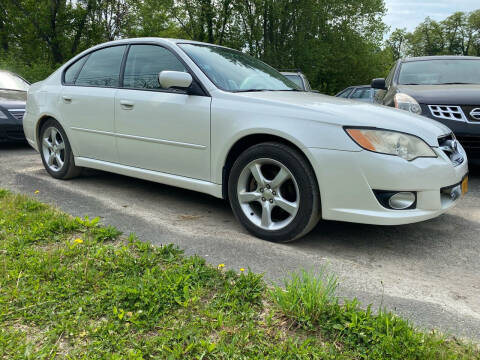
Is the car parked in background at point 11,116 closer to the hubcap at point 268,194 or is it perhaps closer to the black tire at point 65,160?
the black tire at point 65,160

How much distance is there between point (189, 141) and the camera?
356 centimetres

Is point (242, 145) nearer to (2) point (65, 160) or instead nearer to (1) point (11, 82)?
(2) point (65, 160)

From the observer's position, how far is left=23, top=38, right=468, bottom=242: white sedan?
9.43ft

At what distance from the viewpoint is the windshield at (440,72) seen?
5.90m

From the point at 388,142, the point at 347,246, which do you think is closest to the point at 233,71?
the point at 388,142

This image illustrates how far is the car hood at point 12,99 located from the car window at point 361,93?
9.68 meters

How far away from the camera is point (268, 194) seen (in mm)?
3174

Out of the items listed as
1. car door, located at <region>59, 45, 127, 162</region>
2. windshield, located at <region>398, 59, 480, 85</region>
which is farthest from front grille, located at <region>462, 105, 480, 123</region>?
car door, located at <region>59, 45, 127, 162</region>

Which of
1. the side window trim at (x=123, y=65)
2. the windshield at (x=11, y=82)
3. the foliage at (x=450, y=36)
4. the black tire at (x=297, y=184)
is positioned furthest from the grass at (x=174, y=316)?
the foliage at (x=450, y=36)

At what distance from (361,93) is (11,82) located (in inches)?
393

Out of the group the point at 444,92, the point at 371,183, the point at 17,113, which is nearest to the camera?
the point at 371,183

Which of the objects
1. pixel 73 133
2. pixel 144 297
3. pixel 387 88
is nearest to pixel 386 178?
pixel 144 297

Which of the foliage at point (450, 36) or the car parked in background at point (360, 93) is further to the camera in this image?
the foliage at point (450, 36)

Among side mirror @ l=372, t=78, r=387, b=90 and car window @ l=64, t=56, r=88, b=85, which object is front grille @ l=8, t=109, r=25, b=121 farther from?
side mirror @ l=372, t=78, r=387, b=90
